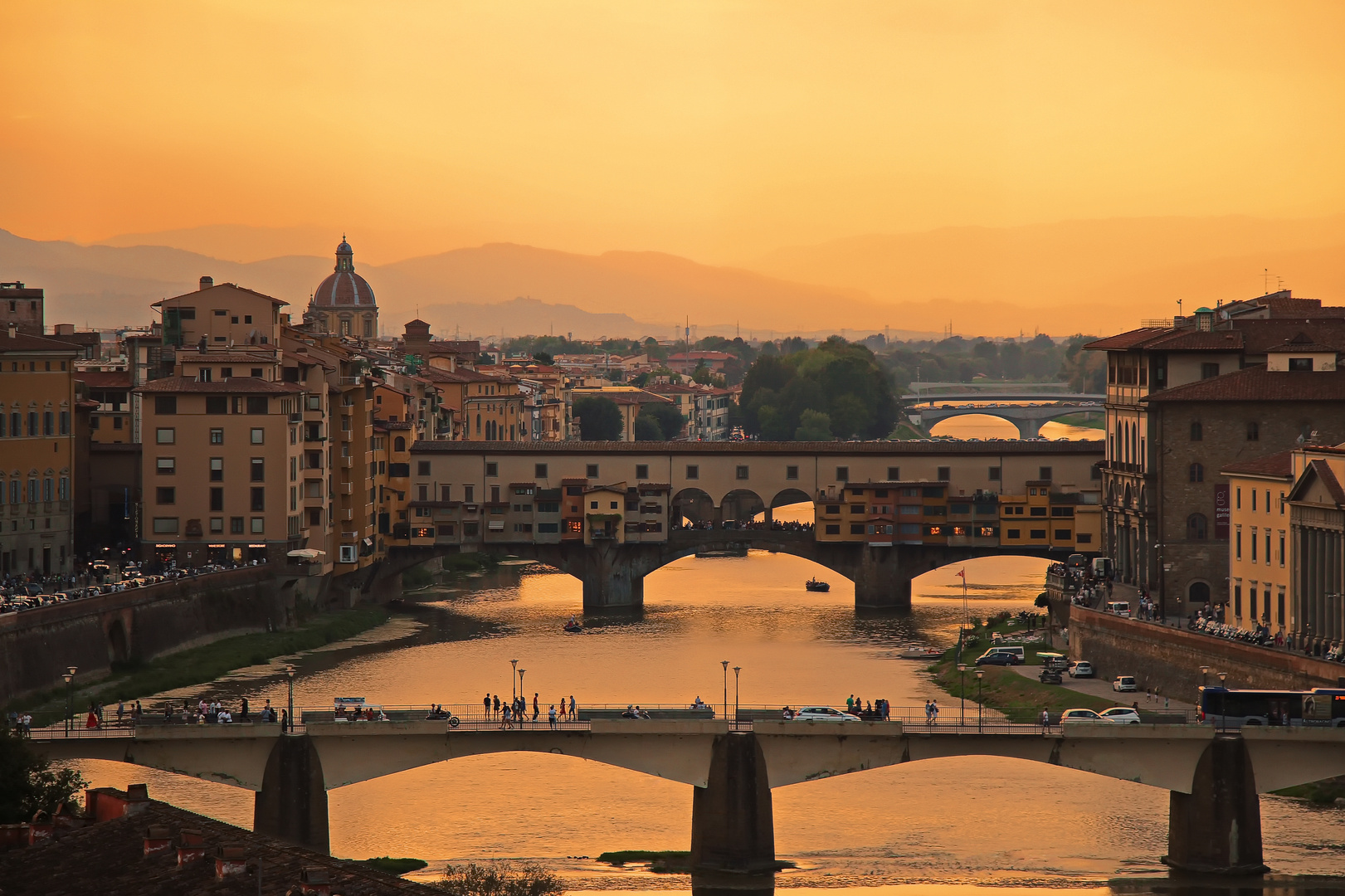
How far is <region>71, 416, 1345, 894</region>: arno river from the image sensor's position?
4841 cm

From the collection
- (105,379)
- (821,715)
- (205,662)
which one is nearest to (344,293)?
(105,379)

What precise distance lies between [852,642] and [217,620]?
75.3ft

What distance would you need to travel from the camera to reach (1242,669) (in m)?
59.7

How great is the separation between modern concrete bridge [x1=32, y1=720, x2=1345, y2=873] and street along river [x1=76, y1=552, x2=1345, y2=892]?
1.40m

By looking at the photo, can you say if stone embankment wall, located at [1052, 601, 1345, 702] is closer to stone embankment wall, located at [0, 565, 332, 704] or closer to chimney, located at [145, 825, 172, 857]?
stone embankment wall, located at [0, 565, 332, 704]

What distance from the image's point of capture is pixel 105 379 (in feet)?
320

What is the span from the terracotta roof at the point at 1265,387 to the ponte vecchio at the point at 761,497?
22122 mm

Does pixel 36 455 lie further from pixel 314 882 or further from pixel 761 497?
pixel 314 882

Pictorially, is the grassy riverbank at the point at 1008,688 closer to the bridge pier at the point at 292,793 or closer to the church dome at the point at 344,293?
the bridge pier at the point at 292,793

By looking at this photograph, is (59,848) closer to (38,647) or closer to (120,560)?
(38,647)

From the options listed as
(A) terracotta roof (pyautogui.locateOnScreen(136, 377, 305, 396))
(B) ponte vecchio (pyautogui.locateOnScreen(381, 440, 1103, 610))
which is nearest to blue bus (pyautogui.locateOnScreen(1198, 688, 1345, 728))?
(B) ponte vecchio (pyautogui.locateOnScreen(381, 440, 1103, 610))

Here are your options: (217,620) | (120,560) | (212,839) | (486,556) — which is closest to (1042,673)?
(217,620)

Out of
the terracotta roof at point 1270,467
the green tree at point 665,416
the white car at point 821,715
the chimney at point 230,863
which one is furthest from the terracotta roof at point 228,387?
the green tree at point 665,416

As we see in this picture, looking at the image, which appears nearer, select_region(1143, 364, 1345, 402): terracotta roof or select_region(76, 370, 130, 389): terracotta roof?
select_region(1143, 364, 1345, 402): terracotta roof
